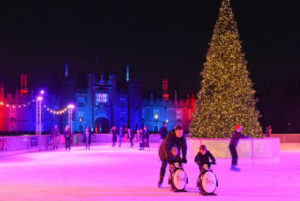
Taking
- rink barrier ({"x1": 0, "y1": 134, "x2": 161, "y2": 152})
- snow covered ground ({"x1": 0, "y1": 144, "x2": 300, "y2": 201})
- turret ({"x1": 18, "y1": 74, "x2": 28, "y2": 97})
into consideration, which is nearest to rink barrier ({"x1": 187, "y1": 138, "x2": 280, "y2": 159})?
snow covered ground ({"x1": 0, "y1": 144, "x2": 300, "y2": 201})

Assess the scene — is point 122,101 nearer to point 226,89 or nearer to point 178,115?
Answer: point 178,115

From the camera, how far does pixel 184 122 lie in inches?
3118

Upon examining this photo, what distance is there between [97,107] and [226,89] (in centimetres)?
5523

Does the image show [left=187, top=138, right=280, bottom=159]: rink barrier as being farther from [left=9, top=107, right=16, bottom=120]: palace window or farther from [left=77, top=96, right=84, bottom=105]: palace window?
[left=77, top=96, right=84, bottom=105]: palace window

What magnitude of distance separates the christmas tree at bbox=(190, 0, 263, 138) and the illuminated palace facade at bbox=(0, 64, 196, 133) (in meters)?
50.9

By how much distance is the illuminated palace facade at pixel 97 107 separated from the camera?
69250 mm

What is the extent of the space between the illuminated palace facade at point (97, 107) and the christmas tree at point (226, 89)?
2004 inches

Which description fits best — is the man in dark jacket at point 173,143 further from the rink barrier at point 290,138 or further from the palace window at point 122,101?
the palace window at point 122,101

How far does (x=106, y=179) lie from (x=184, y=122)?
67.8 m

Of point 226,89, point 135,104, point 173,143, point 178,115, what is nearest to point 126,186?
point 173,143

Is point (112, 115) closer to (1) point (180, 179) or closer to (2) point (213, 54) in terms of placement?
(2) point (213, 54)

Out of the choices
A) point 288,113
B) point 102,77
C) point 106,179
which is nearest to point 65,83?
point 102,77

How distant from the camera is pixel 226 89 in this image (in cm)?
1911

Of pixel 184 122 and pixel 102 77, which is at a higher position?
pixel 102 77
